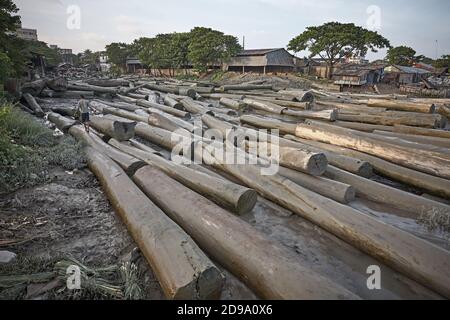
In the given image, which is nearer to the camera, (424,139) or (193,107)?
(424,139)

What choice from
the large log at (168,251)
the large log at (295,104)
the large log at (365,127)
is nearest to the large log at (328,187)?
the large log at (168,251)

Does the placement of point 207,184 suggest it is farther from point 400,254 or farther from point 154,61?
point 154,61

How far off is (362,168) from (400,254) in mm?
2690

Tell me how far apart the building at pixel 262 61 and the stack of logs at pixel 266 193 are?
29.1 metres

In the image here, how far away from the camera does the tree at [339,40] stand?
29842 mm

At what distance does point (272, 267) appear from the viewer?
2.68m

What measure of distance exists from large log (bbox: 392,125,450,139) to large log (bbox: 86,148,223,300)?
294 inches

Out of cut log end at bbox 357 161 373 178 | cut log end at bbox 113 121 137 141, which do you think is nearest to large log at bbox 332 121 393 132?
cut log end at bbox 357 161 373 178

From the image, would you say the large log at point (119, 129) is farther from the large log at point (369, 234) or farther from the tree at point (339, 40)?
the tree at point (339, 40)

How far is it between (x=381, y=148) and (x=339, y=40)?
1127 inches

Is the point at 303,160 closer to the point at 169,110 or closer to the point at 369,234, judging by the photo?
the point at 369,234

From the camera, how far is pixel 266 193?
461 cm

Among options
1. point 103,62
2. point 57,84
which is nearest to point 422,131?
point 57,84
